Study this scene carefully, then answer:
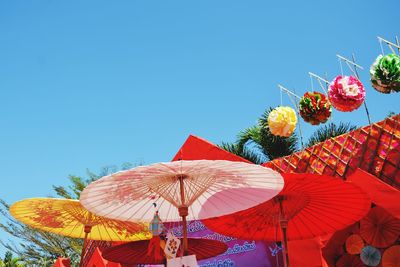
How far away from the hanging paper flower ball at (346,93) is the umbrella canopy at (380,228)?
207 centimetres

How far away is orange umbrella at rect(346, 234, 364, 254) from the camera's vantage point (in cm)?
412

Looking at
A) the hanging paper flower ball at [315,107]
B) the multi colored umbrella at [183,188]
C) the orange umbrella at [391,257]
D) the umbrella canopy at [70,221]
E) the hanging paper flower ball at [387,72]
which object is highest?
the hanging paper flower ball at [315,107]

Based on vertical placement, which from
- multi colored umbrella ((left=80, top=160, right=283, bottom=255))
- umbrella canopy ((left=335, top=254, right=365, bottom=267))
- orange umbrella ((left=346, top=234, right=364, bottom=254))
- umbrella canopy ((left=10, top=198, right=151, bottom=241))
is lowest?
umbrella canopy ((left=335, top=254, right=365, bottom=267))

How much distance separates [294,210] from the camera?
353 centimetres

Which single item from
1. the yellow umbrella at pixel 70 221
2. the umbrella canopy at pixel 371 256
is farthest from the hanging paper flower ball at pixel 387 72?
the yellow umbrella at pixel 70 221

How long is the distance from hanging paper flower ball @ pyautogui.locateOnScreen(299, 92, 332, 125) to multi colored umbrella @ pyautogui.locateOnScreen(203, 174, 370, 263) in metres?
3.19

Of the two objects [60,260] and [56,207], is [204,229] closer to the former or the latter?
[56,207]

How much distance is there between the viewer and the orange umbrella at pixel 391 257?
385 cm

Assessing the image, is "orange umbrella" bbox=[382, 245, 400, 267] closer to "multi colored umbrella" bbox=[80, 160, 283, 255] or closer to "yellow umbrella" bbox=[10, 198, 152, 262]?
"multi colored umbrella" bbox=[80, 160, 283, 255]

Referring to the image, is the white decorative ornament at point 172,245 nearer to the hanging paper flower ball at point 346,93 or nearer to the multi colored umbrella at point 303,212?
the multi colored umbrella at point 303,212

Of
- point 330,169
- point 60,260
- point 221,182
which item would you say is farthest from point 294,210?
point 60,260

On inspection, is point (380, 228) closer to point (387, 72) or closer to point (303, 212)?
point (303, 212)

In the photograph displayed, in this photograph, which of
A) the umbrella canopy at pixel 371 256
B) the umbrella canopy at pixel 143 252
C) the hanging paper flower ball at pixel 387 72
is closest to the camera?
the umbrella canopy at pixel 143 252

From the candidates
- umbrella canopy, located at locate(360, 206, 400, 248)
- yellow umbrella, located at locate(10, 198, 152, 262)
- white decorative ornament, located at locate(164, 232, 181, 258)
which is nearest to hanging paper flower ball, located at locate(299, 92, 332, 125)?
umbrella canopy, located at locate(360, 206, 400, 248)
